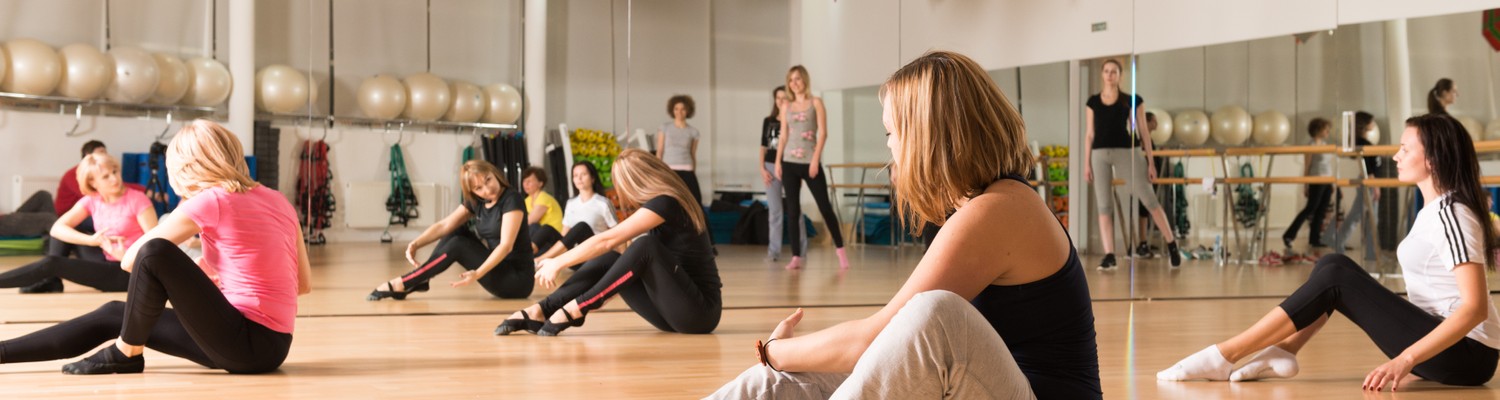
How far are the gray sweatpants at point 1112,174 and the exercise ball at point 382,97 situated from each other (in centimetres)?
341

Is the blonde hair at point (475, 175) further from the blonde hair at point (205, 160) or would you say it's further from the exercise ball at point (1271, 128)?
the exercise ball at point (1271, 128)

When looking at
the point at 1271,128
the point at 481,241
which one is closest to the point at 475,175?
the point at 481,241

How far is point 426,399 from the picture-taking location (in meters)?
2.93

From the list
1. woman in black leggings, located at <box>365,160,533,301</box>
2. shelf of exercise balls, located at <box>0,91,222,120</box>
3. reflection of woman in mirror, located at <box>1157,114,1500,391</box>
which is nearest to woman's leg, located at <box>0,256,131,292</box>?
shelf of exercise balls, located at <box>0,91,222,120</box>

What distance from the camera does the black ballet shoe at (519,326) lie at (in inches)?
171

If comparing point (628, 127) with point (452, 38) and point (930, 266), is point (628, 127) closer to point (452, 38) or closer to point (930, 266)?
point (452, 38)

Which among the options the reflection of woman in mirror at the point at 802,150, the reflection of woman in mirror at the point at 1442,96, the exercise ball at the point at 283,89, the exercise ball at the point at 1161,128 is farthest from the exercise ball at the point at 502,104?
the reflection of woman in mirror at the point at 1442,96

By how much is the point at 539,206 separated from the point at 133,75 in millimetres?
2226

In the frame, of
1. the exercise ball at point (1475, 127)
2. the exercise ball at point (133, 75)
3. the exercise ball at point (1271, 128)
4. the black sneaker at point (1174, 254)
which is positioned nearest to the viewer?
the exercise ball at point (133, 75)

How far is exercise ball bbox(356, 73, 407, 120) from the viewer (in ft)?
18.7

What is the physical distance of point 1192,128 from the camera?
688 centimetres

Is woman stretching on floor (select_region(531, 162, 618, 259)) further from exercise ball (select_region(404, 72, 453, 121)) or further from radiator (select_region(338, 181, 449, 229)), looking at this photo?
radiator (select_region(338, 181, 449, 229))

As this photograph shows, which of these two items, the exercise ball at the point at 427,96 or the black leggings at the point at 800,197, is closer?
the exercise ball at the point at 427,96

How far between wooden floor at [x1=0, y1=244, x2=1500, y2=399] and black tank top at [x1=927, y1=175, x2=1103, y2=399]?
55.7 inches
